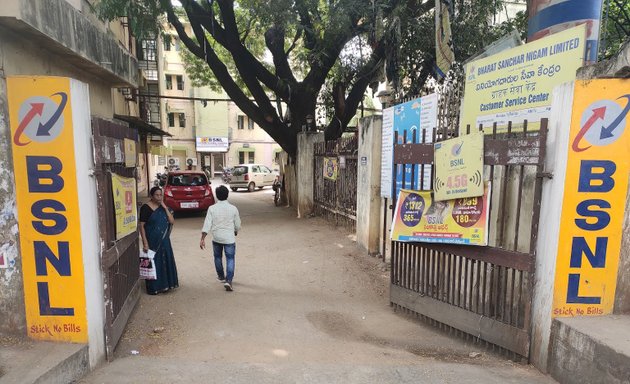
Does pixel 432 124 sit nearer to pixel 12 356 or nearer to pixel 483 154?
pixel 483 154

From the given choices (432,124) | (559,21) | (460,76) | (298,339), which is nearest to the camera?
(298,339)

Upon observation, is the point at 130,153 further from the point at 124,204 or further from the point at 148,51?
the point at 148,51

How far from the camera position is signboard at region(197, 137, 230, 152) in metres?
35.5

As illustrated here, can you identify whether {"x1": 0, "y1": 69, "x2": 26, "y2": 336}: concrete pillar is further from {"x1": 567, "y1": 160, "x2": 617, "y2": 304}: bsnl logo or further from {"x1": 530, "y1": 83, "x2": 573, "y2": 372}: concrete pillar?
{"x1": 567, "y1": 160, "x2": 617, "y2": 304}: bsnl logo

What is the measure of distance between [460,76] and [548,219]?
4409 millimetres

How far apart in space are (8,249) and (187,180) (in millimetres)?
9783

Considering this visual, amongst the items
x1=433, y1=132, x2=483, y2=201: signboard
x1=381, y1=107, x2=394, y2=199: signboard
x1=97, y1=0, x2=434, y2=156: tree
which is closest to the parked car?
x1=97, y1=0, x2=434, y2=156: tree

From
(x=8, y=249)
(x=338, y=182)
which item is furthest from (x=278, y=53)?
(x=8, y=249)

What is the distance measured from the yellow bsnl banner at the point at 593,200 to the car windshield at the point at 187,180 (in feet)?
36.6

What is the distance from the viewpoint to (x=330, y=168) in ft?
35.2

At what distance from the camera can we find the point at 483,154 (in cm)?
380

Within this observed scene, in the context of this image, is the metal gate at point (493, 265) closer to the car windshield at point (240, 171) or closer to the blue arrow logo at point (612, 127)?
the blue arrow logo at point (612, 127)

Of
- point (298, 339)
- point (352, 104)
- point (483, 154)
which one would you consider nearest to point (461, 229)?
point (483, 154)

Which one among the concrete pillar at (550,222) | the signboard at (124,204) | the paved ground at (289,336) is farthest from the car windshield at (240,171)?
the concrete pillar at (550,222)
